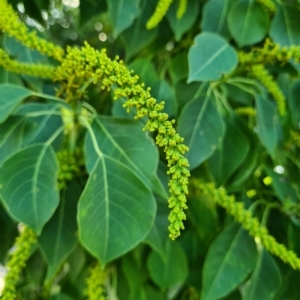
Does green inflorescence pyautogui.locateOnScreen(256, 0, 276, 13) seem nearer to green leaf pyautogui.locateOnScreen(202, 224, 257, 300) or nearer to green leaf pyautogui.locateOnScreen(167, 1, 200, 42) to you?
green leaf pyautogui.locateOnScreen(167, 1, 200, 42)

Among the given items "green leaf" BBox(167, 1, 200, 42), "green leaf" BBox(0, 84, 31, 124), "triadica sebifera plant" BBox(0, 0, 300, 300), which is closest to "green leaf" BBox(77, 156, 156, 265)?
"triadica sebifera plant" BBox(0, 0, 300, 300)

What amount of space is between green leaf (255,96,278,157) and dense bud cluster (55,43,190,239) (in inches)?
9.7

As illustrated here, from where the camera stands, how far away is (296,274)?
630mm

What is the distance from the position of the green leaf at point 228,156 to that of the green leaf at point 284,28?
148 millimetres

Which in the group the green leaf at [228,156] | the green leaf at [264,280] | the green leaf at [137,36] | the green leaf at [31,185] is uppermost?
the green leaf at [137,36]

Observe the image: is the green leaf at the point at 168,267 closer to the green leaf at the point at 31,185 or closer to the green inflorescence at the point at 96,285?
the green inflorescence at the point at 96,285

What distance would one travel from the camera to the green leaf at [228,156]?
0.61 meters

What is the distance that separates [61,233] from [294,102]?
15.5 inches

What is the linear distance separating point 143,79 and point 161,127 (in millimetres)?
334

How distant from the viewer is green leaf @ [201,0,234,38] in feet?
2.06

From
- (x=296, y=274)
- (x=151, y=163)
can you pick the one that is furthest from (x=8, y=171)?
(x=296, y=274)

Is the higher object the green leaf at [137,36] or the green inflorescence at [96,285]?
the green leaf at [137,36]

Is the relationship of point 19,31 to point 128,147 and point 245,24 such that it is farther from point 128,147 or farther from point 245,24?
point 245,24

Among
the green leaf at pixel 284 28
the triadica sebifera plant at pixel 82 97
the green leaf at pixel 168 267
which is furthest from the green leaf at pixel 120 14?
the green leaf at pixel 168 267
